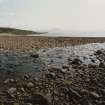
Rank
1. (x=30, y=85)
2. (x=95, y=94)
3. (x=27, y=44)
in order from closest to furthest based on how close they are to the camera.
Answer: (x=95, y=94) < (x=30, y=85) < (x=27, y=44)

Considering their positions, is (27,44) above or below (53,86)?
below

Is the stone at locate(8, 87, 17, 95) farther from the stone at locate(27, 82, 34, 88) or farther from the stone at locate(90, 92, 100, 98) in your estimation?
the stone at locate(90, 92, 100, 98)

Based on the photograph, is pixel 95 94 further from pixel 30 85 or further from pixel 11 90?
pixel 11 90

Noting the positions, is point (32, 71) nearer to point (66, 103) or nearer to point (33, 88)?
point (33, 88)

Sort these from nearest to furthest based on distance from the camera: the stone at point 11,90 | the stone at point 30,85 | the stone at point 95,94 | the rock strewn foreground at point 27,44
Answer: the stone at point 95,94 < the stone at point 11,90 < the stone at point 30,85 < the rock strewn foreground at point 27,44

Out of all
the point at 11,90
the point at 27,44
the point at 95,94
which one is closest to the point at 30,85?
the point at 11,90

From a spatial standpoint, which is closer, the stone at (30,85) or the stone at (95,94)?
the stone at (95,94)

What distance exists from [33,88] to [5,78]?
9.22ft

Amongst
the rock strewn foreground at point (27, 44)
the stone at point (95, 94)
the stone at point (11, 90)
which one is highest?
the stone at point (95, 94)

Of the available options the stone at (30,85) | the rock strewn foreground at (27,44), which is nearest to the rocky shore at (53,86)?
the stone at (30,85)

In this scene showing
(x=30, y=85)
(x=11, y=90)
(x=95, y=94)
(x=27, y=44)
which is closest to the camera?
(x=95, y=94)

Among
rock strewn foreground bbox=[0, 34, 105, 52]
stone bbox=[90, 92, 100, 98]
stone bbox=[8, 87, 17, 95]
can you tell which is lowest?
rock strewn foreground bbox=[0, 34, 105, 52]

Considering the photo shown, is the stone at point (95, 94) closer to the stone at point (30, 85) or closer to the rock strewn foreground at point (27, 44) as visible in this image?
the stone at point (30, 85)

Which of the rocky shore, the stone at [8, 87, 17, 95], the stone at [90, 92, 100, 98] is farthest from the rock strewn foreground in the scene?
the stone at [90, 92, 100, 98]
